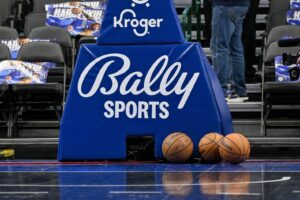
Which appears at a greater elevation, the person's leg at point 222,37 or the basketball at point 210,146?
the person's leg at point 222,37

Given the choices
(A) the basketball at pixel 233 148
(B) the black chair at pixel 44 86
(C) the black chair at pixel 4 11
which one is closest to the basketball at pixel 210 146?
(A) the basketball at pixel 233 148

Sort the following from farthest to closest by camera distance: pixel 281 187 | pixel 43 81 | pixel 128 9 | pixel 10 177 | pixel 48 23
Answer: pixel 48 23, pixel 43 81, pixel 128 9, pixel 10 177, pixel 281 187

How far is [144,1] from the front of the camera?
6.88m

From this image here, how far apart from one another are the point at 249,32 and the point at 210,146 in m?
4.29

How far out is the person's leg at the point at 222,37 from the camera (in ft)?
28.1

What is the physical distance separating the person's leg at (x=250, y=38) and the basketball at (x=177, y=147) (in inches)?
163

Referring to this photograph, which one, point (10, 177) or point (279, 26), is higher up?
point (279, 26)

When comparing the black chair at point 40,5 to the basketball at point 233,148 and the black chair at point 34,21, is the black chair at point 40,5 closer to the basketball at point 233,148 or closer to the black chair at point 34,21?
the black chair at point 34,21

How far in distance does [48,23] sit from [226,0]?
3144 millimetres

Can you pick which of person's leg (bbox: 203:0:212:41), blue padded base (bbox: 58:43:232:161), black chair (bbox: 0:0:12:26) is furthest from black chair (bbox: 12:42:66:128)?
blue padded base (bbox: 58:43:232:161)

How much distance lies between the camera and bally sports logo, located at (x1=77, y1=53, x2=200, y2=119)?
6617mm

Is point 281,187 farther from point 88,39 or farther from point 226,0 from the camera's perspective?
point 88,39

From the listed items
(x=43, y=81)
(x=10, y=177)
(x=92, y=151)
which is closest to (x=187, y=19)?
(x=43, y=81)

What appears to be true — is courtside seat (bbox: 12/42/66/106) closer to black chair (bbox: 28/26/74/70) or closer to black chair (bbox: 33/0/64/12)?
black chair (bbox: 28/26/74/70)
